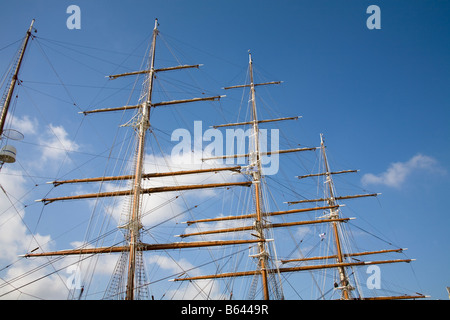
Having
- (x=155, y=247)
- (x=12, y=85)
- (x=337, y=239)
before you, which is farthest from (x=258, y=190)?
(x=12, y=85)

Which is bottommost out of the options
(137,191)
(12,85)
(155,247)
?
(155,247)

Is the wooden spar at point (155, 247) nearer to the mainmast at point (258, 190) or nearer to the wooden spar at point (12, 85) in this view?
the mainmast at point (258, 190)

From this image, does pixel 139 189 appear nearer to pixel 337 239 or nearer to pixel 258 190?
pixel 258 190

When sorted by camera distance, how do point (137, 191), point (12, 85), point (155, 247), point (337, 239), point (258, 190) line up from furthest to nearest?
point (337, 239), point (258, 190), point (137, 191), point (155, 247), point (12, 85)

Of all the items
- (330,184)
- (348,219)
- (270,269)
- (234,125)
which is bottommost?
(270,269)

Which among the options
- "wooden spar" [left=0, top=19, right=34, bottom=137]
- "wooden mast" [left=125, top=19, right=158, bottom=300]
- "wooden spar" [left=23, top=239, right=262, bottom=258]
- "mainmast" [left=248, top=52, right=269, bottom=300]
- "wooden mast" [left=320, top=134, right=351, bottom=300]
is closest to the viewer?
"wooden spar" [left=0, top=19, right=34, bottom=137]

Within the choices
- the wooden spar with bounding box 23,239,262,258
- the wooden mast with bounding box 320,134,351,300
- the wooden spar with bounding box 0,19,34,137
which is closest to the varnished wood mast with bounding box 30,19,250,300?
the wooden spar with bounding box 23,239,262,258

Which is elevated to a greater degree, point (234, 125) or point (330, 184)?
point (234, 125)

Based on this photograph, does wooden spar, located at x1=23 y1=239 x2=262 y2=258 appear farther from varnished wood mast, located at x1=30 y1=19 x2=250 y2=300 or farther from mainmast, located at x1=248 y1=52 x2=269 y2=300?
mainmast, located at x1=248 y1=52 x2=269 y2=300

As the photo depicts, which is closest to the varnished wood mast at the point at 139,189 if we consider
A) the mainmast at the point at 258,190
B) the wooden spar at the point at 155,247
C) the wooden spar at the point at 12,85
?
the wooden spar at the point at 155,247
